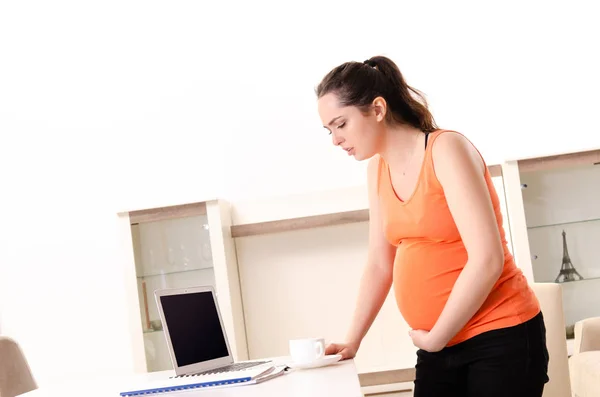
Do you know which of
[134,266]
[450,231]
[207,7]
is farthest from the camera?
[207,7]

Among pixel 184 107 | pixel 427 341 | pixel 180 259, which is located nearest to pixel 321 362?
pixel 427 341

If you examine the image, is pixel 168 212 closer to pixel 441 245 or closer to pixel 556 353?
pixel 556 353

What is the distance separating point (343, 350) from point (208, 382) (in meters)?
0.38

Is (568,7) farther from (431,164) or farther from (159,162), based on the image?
(431,164)

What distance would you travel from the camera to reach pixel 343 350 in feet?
6.40

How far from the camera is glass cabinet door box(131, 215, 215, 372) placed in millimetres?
4043

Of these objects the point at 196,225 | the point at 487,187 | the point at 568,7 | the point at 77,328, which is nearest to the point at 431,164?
the point at 487,187

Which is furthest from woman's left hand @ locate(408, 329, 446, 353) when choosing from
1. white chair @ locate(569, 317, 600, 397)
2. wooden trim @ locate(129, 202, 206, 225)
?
wooden trim @ locate(129, 202, 206, 225)

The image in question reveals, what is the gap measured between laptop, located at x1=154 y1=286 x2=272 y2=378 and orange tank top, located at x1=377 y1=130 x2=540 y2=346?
0.45 metres

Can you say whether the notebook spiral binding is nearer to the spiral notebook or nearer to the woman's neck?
the spiral notebook

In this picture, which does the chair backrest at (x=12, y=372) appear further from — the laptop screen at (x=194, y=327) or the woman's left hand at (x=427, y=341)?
the woman's left hand at (x=427, y=341)

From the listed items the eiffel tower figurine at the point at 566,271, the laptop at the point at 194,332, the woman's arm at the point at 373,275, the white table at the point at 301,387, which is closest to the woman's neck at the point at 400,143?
the woman's arm at the point at 373,275

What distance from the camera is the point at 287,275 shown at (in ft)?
13.9

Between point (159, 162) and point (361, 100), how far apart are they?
2.67m
